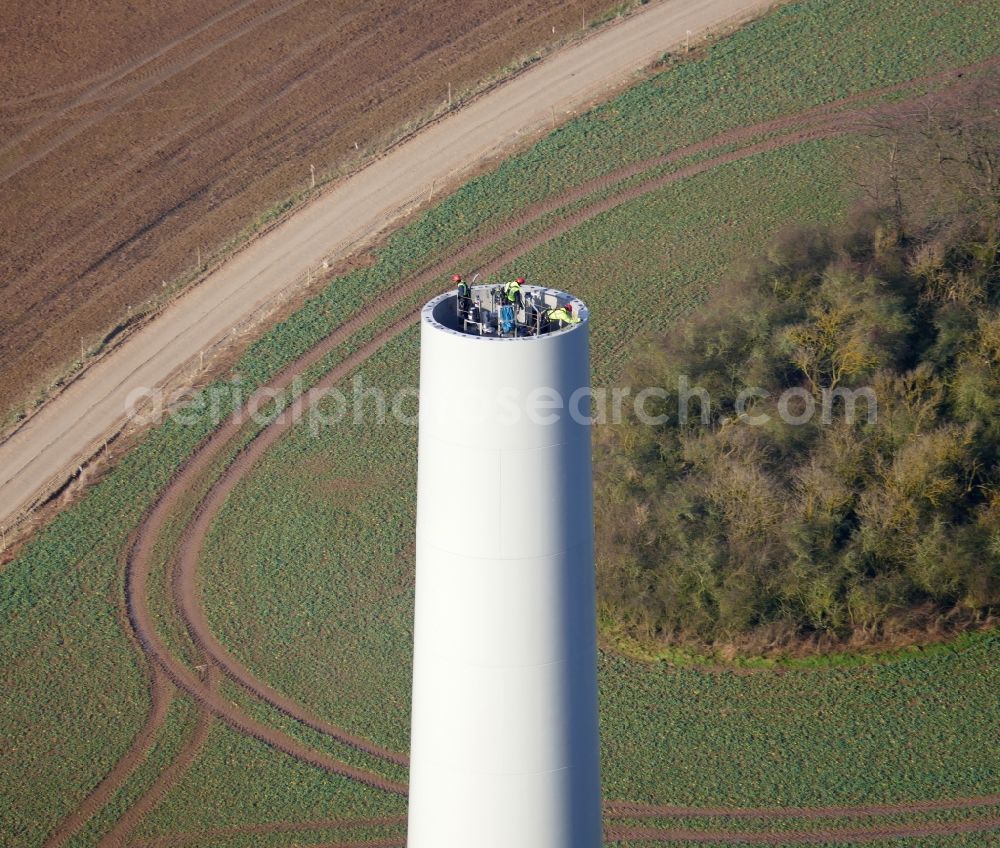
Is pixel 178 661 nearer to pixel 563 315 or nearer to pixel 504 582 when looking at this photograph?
pixel 504 582

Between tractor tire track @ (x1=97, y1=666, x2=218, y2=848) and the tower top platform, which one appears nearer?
the tower top platform

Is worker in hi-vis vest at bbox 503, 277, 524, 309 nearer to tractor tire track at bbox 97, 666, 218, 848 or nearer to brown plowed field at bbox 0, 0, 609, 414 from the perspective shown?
tractor tire track at bbox 97, 666, 218, 848

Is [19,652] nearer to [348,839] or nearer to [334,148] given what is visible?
[348,839]

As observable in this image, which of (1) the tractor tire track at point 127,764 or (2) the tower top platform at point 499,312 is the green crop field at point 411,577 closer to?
(1) the tractor tire track at point 127,764

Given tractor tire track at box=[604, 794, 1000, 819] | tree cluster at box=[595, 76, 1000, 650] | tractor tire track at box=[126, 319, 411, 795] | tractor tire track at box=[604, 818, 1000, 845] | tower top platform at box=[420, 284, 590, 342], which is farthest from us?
tree cluster at box=[595, 76, 1000, 650]

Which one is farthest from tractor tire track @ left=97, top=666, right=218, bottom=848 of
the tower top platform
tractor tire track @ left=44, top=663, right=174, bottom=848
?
the tower top platform

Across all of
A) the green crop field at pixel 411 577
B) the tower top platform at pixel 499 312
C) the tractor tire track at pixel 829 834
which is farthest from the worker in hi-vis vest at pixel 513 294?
the green crop field at pixel 411 577

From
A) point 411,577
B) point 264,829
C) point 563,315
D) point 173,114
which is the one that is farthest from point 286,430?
point 563,315
